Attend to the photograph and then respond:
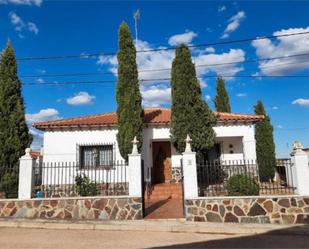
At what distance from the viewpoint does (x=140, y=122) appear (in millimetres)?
13734

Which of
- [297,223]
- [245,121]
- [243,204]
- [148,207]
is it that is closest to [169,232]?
[243,204]

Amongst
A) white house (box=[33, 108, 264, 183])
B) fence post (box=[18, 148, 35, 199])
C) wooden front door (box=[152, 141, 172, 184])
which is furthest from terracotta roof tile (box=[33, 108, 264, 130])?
fence post (box=[18, 148, 35, 199])

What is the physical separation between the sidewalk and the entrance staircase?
89cm

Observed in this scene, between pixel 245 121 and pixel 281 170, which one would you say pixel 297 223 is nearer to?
pixel 245 121

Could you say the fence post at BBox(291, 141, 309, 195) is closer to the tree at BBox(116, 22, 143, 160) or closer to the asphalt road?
the asphalt road

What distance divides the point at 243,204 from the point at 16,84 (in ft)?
35.6

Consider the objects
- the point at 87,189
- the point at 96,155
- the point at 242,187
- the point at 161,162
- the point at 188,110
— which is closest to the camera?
the point at 242,187

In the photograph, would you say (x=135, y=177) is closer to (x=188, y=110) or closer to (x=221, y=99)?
(x=188, y=110)

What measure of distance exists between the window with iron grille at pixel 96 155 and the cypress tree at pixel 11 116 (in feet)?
10.5

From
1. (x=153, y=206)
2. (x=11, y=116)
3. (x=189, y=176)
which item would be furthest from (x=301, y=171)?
(x=11, y=116)

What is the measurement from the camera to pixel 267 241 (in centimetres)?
673

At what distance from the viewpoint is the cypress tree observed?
11.8 metres

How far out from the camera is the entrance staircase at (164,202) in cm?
941

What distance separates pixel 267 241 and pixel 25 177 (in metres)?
7.59
